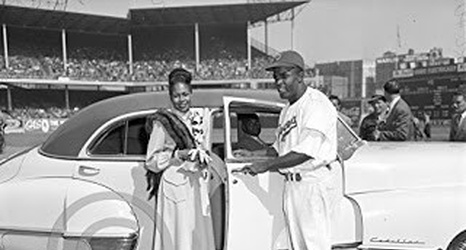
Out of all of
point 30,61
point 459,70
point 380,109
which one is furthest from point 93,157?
point 30,61

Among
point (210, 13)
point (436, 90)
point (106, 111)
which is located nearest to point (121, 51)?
point (210, 13)

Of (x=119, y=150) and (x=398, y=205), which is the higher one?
(x=119, y=150)

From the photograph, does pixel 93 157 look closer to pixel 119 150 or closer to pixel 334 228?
pixel 119 150

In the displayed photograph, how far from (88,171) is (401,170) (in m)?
2.54

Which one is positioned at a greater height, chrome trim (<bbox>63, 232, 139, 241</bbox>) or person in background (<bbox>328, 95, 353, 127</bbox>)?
person in background (<bbox>328, 95, 353, 127</bbox>)

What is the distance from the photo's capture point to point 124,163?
3729 millimetres

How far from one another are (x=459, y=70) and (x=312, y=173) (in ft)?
90.1

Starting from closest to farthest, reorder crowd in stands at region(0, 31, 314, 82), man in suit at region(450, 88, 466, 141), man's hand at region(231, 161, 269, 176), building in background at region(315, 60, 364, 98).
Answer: man's hand at region(231, 161, 269, 176) → man in suit at region(450, 88, 466, 141) → crowd in stands at region(0, 31, 314, 82) → building in background at region(315, 60, 364, 98)

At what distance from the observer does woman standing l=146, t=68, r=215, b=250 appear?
334 centimetres

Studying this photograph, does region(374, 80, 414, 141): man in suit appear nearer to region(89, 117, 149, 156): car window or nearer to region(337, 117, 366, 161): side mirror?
region(337, 117, 366, 161): side mirror

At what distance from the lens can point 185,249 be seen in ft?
11.2

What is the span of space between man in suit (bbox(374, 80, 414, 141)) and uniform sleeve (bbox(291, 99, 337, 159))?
3.22 m

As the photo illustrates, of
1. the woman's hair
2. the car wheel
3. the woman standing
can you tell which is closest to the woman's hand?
the woman standing

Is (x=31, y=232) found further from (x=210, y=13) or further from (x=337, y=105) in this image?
(x=210, y=13)
